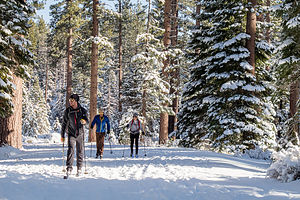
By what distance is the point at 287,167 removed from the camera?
644 cm

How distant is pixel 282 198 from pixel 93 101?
14512mm

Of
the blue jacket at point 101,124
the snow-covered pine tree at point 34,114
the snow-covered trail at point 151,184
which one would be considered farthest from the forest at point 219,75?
the snow-covered pine tree at point 34,114

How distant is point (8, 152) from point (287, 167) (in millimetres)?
10788

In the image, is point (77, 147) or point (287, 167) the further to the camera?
point (77, 147)

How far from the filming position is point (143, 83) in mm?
18875

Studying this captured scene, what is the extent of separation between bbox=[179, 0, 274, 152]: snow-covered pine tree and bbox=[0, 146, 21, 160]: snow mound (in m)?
9.22

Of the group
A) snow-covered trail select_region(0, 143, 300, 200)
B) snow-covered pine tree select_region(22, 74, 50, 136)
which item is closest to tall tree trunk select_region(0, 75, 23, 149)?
snow-covered trail select_region(0, 143, 300, 200)

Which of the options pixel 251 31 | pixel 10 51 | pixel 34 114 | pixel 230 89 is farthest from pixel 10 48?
pixel 34 114

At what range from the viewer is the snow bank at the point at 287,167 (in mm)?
6387

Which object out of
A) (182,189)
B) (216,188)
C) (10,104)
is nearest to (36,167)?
(10,104)

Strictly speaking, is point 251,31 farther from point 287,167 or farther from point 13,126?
point 13,126

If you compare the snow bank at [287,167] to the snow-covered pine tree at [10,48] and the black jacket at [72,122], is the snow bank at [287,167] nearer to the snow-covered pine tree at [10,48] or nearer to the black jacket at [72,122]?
the black jacket at [72,122]

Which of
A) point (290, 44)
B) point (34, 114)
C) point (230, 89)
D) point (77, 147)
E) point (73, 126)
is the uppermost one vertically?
point (290, 44)

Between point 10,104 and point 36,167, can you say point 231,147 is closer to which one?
point 36,167
